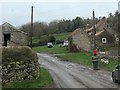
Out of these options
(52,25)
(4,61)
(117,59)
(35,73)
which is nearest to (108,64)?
(117,59)

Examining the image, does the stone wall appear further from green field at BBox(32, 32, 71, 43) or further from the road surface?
green field at BBox(32, 32, 71, 43)

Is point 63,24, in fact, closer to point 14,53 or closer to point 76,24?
point 76,24

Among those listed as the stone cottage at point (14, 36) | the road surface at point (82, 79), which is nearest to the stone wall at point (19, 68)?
the road surface at point (82, 79)

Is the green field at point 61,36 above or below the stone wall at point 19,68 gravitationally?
above

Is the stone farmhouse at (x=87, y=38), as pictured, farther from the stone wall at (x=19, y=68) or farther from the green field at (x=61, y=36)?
the stone wall at (x=19, y=68)

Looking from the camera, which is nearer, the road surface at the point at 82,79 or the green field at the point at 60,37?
A: the road surface at the point at 82,79

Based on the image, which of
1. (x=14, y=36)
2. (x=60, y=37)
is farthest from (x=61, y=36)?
(x=14, y=36)

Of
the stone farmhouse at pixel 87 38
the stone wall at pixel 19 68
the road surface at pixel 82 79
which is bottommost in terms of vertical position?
the road surface at pixel 82 79

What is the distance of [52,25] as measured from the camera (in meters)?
121

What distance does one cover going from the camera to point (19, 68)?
24.3m

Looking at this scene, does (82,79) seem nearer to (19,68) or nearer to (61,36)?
(19,68)

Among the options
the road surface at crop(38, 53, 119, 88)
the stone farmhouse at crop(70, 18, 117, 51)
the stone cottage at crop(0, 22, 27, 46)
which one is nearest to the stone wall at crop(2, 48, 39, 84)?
the road surface at crop(38, 53, 119, 88)

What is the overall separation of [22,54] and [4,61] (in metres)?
2.10

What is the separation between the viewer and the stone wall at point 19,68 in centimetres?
2331
